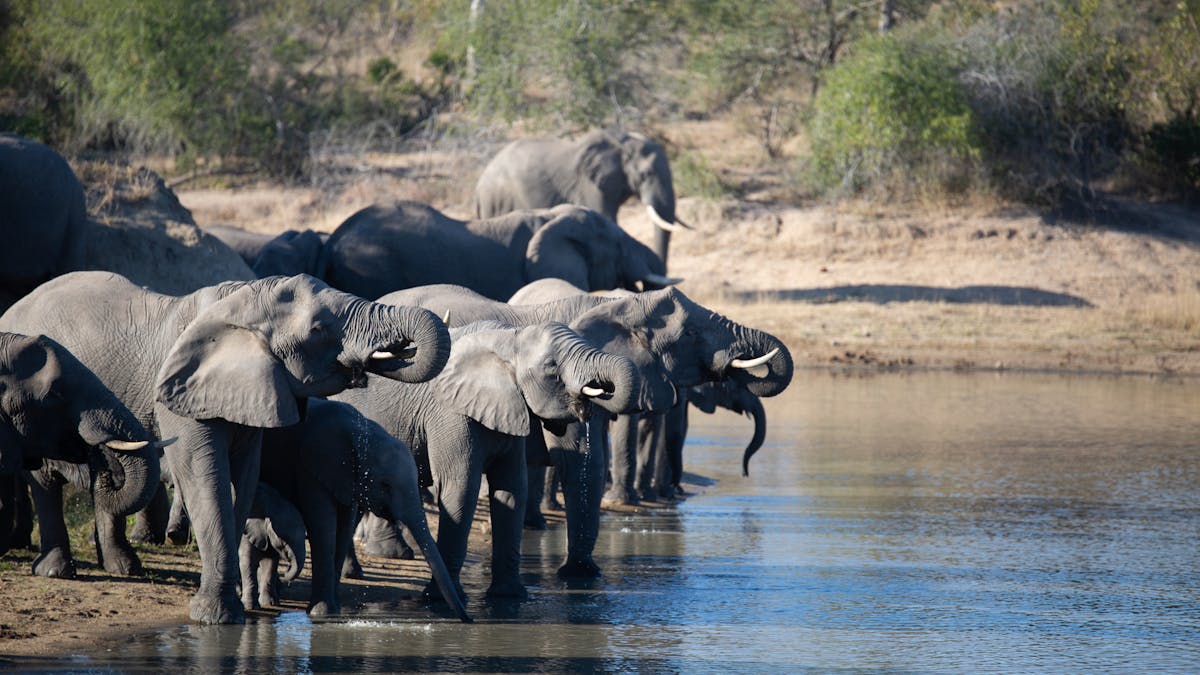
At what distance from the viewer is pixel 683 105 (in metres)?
29.0

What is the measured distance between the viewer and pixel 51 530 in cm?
799

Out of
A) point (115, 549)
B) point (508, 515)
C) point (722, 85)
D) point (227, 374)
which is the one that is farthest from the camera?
point (722, 85)

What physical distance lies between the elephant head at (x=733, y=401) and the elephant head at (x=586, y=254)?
8.43 ft

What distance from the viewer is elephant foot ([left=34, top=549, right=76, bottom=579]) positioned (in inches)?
314

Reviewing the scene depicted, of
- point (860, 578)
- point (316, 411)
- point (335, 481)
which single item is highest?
point (316, 411)

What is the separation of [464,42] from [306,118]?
146 inches

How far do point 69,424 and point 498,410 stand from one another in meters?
1.98

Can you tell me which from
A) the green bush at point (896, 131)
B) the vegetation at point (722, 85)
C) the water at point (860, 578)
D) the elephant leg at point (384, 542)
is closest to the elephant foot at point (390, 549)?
the elephant leg at point (384, 542)

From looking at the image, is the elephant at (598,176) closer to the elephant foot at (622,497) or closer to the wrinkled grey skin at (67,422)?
the elephant foot at (622,497)

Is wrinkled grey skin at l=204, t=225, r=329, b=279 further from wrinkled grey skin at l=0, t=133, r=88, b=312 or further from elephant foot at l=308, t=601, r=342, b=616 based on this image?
elephant foot at l=308, t=601, r=342, b=616

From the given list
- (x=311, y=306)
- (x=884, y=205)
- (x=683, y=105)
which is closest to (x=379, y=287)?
(x=311, y=306)

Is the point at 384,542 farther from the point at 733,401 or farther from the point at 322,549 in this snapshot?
the point at 733,401

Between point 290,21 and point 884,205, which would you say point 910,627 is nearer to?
point 884,205

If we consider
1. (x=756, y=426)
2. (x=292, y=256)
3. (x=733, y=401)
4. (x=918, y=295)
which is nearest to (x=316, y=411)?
(x=756, y=426)
